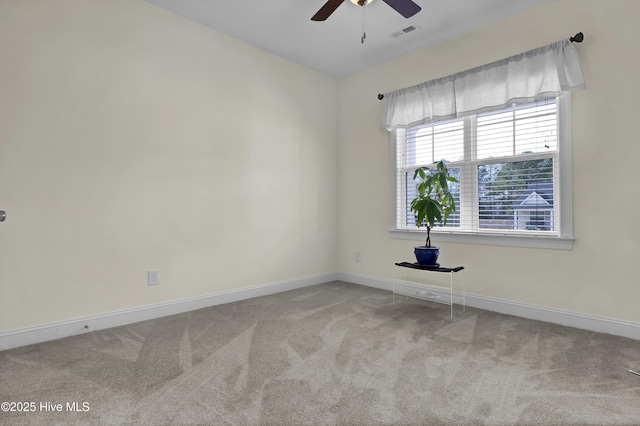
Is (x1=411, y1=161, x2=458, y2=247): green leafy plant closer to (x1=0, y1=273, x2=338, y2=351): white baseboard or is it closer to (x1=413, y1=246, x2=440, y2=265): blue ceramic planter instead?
(x1=413, y1=246, x2=440, y2=265): blue ceramic planter

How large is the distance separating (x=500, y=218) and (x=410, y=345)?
5.18ft

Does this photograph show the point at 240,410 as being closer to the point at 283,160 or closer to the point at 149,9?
the point at 283,160

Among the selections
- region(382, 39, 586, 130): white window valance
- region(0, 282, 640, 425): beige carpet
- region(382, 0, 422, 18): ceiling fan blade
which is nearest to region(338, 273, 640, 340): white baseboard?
region(0, 282, 640, 425): beige carpet

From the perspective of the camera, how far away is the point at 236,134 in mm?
3484

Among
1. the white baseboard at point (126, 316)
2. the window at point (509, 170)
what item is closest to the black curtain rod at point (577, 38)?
the window at point (509, 170)

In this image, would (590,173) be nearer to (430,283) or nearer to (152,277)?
(430,283)

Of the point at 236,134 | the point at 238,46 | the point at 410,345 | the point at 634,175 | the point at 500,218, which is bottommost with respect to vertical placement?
the point at 410,345

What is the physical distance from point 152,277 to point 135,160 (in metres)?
1.01

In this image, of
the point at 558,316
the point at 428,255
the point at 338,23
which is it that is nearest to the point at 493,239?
the point at 428,255

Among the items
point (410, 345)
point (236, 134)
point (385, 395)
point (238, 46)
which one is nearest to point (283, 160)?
point (236, 134)

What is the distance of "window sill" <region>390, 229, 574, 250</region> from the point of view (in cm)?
275

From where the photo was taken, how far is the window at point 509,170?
2768 mm

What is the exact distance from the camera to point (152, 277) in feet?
9.53

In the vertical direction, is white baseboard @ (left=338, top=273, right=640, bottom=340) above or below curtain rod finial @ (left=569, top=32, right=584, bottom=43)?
below
